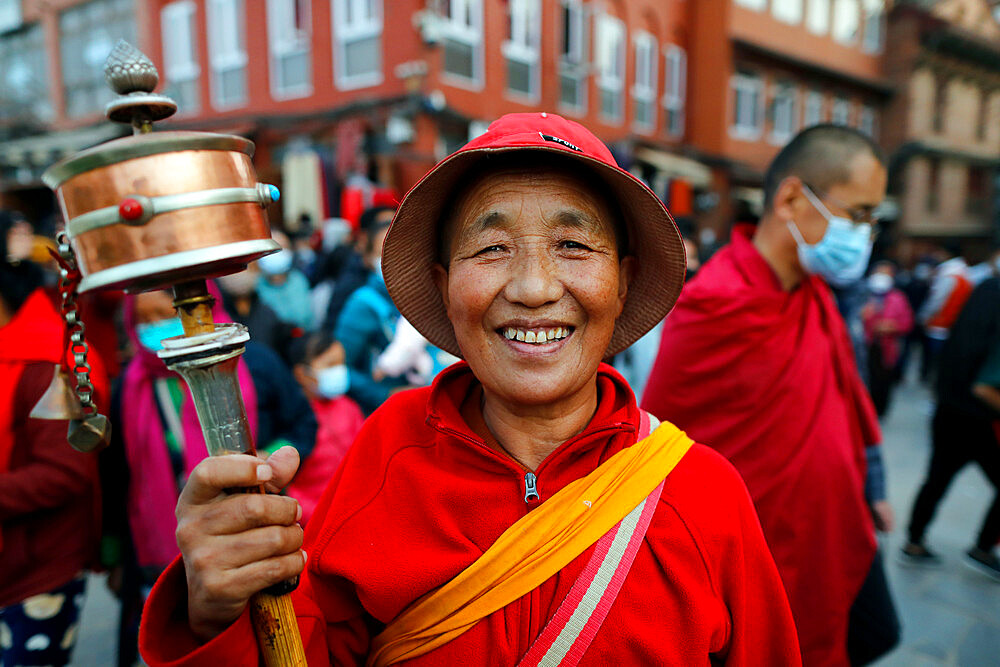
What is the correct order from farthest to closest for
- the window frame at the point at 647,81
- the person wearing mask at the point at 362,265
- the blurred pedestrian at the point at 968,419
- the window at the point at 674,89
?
the window at the point at 674,89, the window frame at the point at 647,81, the person wearing mask at the point at 362,265, the blurred pedestrian at the point at 968,419

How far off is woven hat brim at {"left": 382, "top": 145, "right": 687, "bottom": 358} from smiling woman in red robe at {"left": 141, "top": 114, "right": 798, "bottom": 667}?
0.03 ft

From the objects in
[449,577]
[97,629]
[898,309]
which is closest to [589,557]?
[449,577]

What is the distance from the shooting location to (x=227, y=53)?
12.8 m

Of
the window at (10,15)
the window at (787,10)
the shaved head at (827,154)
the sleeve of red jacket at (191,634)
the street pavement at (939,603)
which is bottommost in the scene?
the street pavement at (939,603)

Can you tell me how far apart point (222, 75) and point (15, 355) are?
495 inches

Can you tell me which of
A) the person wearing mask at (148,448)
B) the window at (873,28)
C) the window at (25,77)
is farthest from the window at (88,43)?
the window at (873,28)

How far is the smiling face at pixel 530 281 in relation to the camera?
48.1 inches

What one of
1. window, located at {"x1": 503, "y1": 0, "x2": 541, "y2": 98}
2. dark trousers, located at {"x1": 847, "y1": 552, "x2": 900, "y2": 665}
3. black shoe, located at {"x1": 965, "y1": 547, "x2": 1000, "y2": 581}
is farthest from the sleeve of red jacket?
window, located at {"x1": 503, "y1": 0, "x2": 541, "y2": 98}

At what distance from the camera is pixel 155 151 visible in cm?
82

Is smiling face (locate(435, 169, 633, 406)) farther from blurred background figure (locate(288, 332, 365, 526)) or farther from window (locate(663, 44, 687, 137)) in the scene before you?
window (locate(663, 44, 687, 137))

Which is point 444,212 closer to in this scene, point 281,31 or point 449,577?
point 449,577

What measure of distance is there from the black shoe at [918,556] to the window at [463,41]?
9597 millimetres

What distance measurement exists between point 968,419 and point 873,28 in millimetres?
22362

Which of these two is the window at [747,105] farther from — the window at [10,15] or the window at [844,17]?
the window at [10,15]
